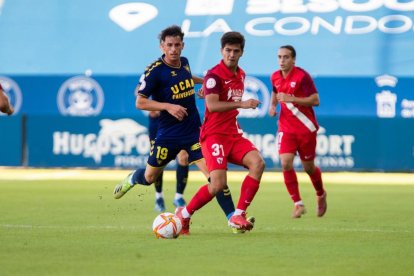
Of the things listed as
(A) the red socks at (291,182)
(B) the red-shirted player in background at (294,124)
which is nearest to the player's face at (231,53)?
(B) the red-shirted player in background at (294,124)

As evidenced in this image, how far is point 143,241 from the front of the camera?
992 centimetres

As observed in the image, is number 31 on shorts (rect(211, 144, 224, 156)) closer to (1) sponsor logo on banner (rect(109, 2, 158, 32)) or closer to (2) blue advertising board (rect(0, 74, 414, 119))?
(2) blue advertising board (rect(0, 74, 414, 119))

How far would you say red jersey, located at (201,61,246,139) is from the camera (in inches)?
417

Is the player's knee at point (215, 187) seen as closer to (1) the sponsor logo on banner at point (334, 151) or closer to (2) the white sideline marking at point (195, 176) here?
(2) the white sideline marking at point (195, 176)

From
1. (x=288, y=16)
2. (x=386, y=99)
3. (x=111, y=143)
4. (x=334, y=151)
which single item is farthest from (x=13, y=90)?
(x=386, y=99)

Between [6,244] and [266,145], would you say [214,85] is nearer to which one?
[6,244]

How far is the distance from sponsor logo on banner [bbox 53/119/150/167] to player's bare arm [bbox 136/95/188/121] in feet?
41.4

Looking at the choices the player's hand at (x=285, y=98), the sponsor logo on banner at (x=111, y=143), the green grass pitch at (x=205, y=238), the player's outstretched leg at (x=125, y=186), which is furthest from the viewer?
the sponsor logo on banner at (x=111, y=143)

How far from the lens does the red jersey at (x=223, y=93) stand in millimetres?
10602

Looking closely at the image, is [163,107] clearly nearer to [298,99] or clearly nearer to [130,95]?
[298,99]

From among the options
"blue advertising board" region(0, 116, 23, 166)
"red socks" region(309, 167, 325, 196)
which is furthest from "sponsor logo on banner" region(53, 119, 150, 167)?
"red socks" region(309, 167, 325, 196)

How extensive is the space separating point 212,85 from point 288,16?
1735 cm

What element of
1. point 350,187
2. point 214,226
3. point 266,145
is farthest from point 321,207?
point 266,145

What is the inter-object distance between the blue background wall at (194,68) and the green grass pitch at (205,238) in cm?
589
